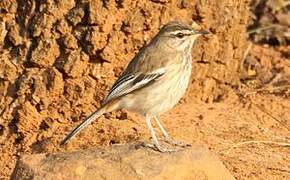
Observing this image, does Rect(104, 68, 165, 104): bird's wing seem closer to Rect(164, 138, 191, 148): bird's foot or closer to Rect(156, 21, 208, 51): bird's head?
Rect(156, 21, 208, 51): bird's head

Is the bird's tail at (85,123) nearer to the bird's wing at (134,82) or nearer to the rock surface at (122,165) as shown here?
the bird's wing at (134,82)

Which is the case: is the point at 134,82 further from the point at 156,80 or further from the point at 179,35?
the point at 179,35

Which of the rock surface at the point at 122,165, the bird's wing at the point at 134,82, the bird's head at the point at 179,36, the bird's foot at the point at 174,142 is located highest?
the bird's head at the point at 179,36

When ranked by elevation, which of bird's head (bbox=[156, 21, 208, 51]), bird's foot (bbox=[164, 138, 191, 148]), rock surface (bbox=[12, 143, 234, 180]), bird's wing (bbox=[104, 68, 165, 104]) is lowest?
bird's foot (bbox=[164, 138, 191, 148])

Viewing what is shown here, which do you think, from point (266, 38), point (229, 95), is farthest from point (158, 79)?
point (266, 38)

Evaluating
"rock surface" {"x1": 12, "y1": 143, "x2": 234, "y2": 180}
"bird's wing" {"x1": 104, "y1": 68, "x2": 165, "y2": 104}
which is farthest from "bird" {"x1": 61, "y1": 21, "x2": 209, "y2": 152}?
"rock surface" {"x1": 12, "y1": 143, "x2": 234, "y2": 180}

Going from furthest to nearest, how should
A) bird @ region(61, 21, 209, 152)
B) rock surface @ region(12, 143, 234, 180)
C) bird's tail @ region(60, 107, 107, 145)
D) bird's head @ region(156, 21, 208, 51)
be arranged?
1. bird's head @ region(156, 21, 208, 51)
2. bird's tail @ region(60, 107, 107, 145)
3. bird @ region(61, 21, 209, 152)
4. rock surface @ region(12, 143, 234, 180)

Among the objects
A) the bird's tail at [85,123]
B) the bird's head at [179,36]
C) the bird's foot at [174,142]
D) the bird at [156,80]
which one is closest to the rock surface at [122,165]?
the bird's foot at [174,142]
